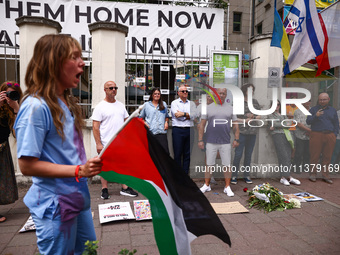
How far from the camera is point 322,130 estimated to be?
6.61 meters

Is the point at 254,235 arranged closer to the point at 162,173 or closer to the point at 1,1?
the point at 162,173

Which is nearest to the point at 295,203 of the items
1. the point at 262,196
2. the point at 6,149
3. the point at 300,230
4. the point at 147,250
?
the point at 262,196

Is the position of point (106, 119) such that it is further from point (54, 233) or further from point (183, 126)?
point (54, 233)

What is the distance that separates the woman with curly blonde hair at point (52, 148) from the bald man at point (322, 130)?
6003mm

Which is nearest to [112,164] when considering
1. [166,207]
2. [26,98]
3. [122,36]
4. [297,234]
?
[166,207]

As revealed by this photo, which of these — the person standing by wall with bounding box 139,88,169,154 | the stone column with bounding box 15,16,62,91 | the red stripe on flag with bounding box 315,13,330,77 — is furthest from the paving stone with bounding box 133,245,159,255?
the stone column with bounding box 15,16,62,91

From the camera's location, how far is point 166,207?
1933 millimetres

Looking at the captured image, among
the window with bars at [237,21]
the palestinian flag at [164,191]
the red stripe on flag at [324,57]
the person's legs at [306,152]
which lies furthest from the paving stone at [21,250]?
the window with bars at [237,21]

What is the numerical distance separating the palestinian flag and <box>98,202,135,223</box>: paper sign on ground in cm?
259

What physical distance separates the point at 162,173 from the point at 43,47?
1052 mm

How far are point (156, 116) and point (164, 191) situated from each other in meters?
4.49

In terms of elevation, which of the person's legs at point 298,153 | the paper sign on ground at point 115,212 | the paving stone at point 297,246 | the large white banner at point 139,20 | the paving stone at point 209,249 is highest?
the large white banner at point 139,20

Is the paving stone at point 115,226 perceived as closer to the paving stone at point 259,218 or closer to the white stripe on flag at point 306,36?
the paving stone at point 259,218

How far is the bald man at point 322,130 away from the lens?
6410 mm
